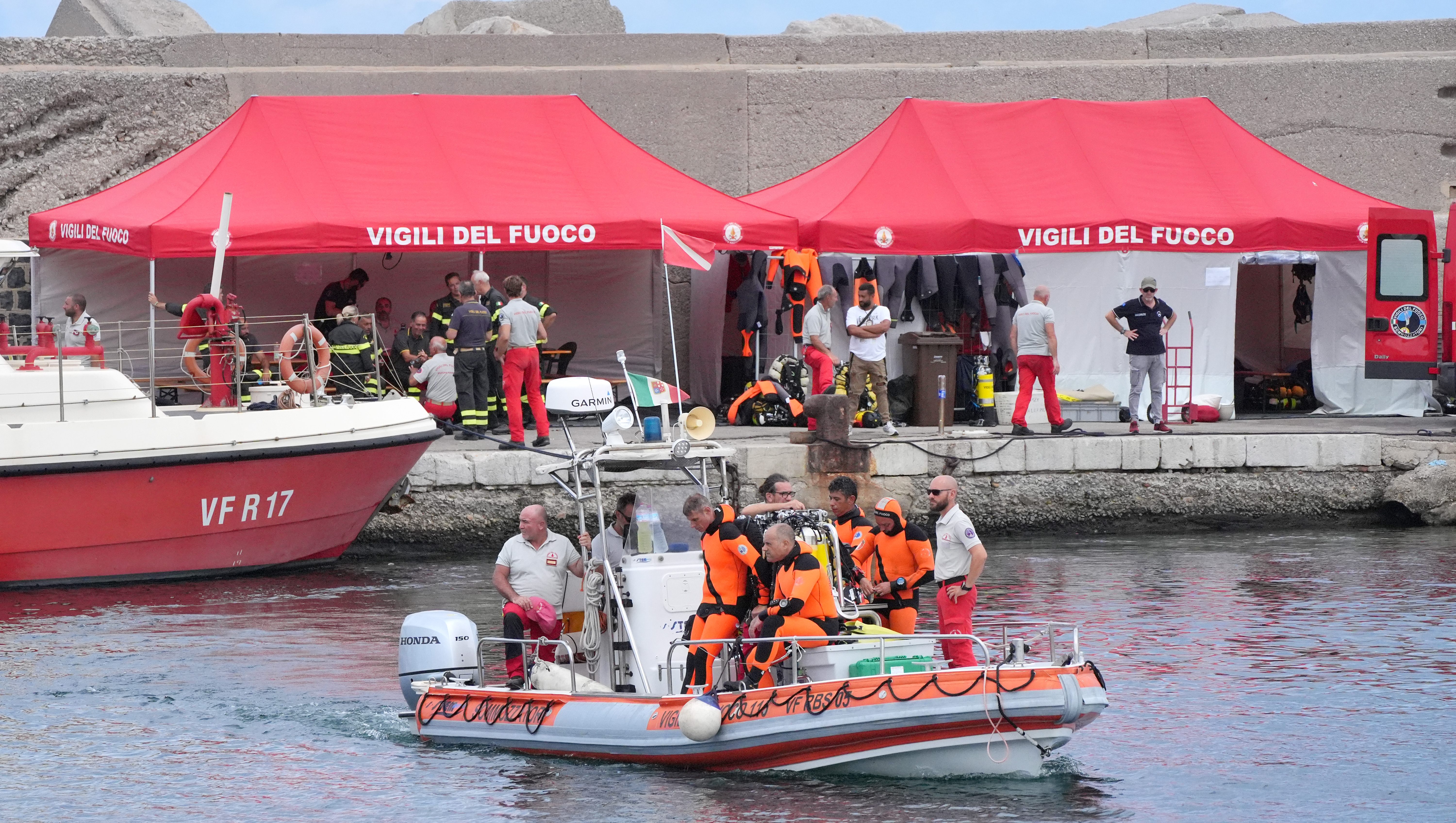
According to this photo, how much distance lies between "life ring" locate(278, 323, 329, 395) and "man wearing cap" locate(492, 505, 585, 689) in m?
5.08

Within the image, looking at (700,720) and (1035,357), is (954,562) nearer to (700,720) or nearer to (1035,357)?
(700,720)

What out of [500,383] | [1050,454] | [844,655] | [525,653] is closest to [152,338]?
[500,383]

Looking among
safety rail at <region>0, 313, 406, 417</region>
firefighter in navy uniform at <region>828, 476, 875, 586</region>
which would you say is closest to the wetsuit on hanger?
safety rail at <region>0, 313, 406, 417</region>

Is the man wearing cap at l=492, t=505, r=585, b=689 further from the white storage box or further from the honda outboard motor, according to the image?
the white storage box

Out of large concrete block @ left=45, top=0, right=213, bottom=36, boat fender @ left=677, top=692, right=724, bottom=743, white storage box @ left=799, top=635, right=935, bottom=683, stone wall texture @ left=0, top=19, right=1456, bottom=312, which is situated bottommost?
boat fender @ left=677, top=692, right=724, bottom=743

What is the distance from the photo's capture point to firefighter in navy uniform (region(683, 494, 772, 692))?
8438mm

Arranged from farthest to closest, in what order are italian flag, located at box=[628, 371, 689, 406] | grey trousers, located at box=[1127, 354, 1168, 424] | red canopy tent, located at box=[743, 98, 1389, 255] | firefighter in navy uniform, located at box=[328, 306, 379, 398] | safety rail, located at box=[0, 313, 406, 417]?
red canopy tent, located at box=[743, 98, 1389, 255]
grey trousers, located at box=[1127, 354, 1168, 424]
firefighter in navy uniform, located at box=[328, 306, 379, 398]
safety rail, located at box=[0, 313, 406, 417]
italian flag, located at box=[628, 371, 689, 406]

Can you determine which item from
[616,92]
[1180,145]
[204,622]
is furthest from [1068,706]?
[616,92]

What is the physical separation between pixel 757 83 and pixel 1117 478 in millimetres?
7176

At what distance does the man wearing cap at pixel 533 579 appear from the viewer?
371 inches

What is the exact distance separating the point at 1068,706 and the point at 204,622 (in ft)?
22.2

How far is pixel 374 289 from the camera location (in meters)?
19.1

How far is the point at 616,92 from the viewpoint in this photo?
20703 millimetres

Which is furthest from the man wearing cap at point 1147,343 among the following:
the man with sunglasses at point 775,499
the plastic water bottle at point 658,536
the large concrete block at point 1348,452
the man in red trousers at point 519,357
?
the plastic water bottle at point 658,536
